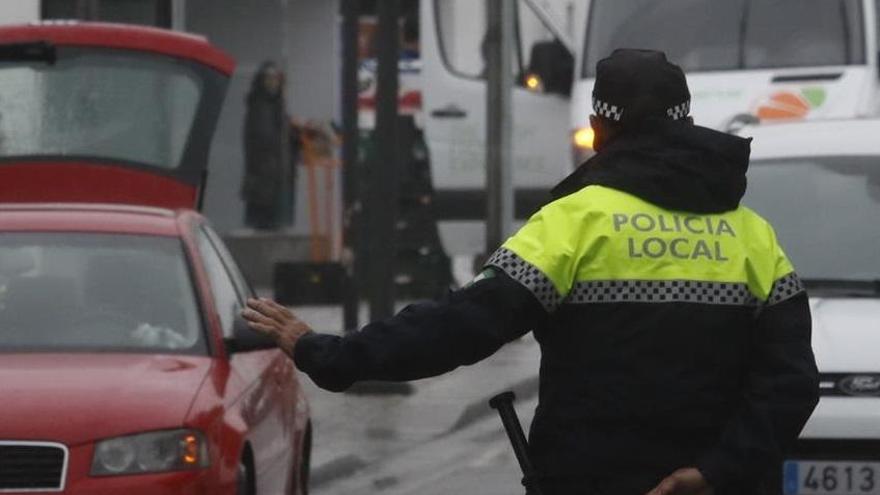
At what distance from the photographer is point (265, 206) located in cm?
2542

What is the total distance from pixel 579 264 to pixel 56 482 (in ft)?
10.9

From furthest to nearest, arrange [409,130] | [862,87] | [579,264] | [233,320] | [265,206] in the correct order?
[265,206] → [409,130] → [862,87] → [233,320] → [579,264]

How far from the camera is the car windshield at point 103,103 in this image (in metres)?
12.4

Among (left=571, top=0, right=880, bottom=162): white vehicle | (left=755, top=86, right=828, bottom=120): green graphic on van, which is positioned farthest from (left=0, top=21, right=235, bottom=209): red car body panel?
(left=755, top=86, right=828, bottom=120): green graphic on van

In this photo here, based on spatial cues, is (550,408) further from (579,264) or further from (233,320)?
(233,320)

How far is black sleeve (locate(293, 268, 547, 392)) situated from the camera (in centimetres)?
468

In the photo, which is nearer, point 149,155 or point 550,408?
point 550,408

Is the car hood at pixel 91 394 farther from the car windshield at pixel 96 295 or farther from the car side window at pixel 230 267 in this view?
the car side window at pixel 230 267

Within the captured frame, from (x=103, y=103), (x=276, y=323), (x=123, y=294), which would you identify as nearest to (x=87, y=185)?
(x=103, y=103)

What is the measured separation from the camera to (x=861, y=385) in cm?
835

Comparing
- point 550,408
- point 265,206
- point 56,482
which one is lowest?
point 265,206

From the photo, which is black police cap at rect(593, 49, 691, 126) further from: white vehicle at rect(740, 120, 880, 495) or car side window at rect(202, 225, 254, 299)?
car side window at rect(202, 225, 254, 299)

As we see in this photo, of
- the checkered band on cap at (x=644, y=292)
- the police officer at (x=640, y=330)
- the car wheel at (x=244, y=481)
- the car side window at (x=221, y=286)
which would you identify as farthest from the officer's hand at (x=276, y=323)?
the car side window at (x=221, y=286)

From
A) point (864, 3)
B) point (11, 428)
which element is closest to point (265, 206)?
point (864, 3)
